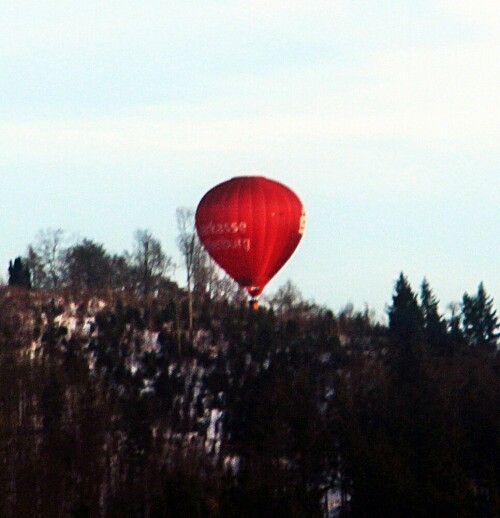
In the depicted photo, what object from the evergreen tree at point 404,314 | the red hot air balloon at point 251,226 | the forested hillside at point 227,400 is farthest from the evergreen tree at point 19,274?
the red hot air balloon at point 251,226

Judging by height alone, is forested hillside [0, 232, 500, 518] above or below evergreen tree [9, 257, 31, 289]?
below

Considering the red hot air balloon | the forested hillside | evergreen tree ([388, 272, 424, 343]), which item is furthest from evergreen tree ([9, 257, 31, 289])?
the red hot air balloon

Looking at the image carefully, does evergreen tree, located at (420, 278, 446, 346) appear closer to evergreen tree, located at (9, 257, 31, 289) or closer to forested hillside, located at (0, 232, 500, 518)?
forested hillside, located at (0, 232, 500, 518)

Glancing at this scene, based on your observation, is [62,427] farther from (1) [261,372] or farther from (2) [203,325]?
(2) [203,325]

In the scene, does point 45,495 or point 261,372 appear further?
point 261,372

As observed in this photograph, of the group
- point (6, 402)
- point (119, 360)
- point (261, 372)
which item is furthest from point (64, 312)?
point (6, 402)
